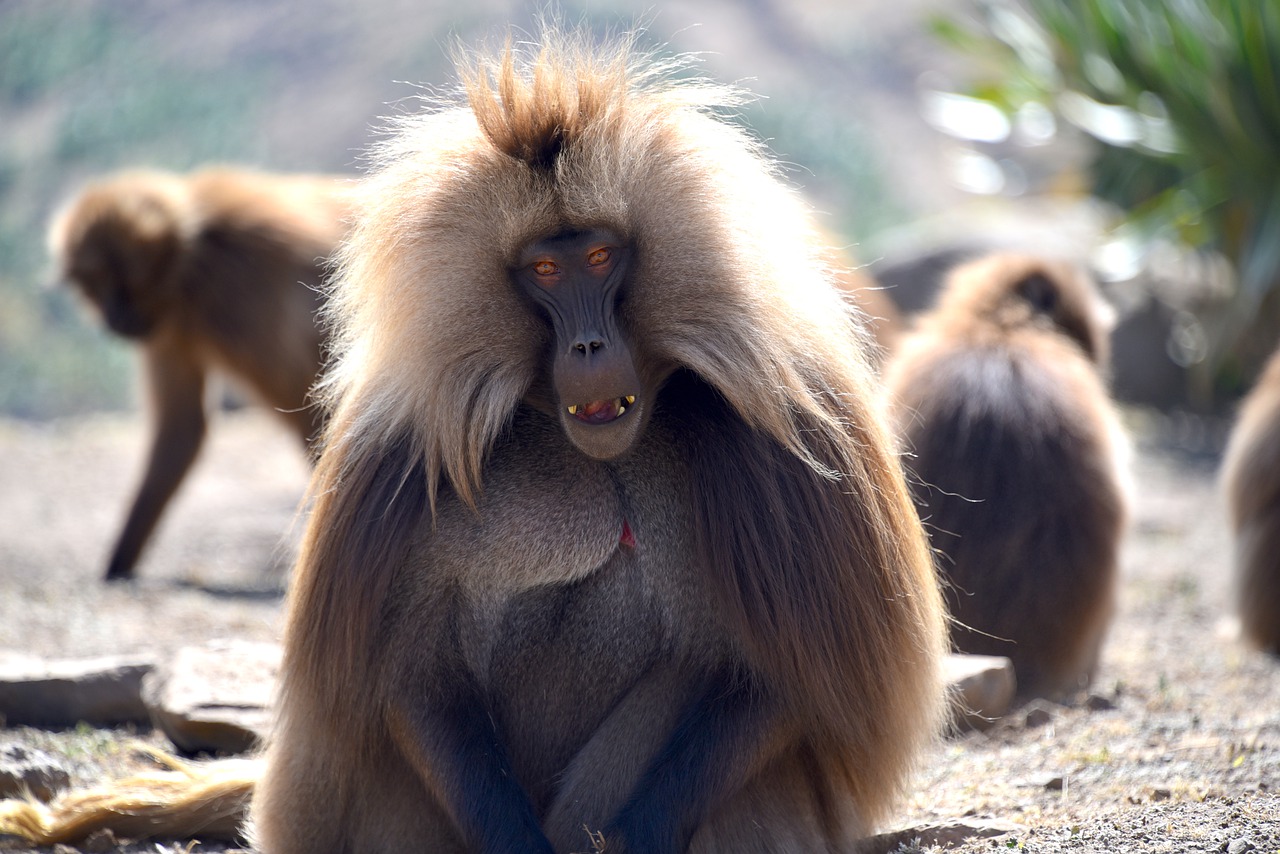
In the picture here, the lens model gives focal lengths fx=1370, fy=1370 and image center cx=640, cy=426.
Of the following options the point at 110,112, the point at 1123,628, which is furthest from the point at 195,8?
the point at 1123,628

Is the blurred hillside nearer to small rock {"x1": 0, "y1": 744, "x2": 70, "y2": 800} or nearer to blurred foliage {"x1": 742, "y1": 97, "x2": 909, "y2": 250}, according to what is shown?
blurred foliage {"x1": 742, "y1": 97, "x2": 909, "y2": 250}

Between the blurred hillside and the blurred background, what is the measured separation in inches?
1.8

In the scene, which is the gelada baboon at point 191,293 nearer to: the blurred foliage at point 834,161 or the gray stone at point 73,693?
the gray stone at point 73,693

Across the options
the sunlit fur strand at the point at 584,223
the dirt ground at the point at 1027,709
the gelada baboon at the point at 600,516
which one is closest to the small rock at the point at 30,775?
the dirt ground at the point at 1027,709

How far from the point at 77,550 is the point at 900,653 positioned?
20.6ft

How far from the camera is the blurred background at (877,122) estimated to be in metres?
10.0

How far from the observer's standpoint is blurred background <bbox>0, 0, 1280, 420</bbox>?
32.9ft

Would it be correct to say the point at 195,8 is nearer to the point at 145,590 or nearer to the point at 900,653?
the point at 145,590

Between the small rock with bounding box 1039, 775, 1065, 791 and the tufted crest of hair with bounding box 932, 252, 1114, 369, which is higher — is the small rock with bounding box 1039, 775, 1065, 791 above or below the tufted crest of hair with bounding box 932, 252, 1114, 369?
below

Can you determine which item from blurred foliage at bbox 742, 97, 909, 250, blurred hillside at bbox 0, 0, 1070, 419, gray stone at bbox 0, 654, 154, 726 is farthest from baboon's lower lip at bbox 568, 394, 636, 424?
blurred foliage at bbox 742, 97, 909, 250

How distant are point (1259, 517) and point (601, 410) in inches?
152

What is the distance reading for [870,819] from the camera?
327 cm

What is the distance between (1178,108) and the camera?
10078mm

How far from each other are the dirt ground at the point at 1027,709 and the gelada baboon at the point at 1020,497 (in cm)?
31
